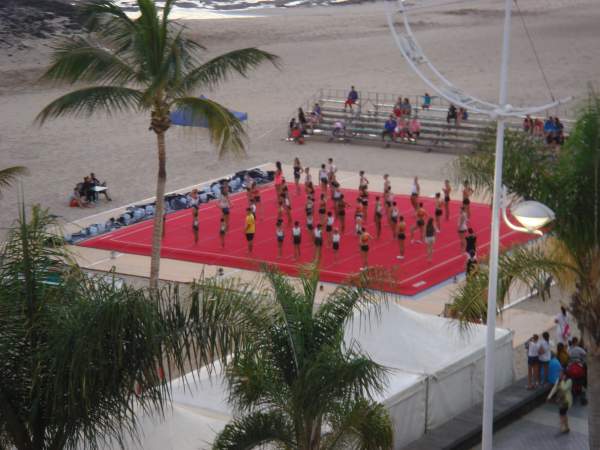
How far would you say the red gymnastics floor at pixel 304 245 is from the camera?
27406mm

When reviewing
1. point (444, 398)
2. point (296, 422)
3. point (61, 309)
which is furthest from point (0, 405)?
point (444, 398)

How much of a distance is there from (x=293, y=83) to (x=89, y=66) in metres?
38.3

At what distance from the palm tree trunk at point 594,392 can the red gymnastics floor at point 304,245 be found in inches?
462

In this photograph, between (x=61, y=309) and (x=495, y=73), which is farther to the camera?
(x=495, y=73)

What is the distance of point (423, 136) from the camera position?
4359 cm

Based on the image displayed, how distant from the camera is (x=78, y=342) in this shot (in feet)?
30.7

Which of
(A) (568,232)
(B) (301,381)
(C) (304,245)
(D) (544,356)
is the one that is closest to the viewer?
(B) (301,381)

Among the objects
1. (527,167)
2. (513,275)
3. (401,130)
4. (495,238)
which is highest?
(527,167)

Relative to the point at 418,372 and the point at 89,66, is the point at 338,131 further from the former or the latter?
the point at 418,372

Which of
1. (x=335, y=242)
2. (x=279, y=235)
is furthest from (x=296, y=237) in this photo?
(x=335, y=242)

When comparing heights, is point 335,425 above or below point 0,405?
below

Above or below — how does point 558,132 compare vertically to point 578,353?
above

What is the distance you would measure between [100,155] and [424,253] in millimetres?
16941

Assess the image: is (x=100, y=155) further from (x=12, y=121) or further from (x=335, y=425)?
(x=335, y=425)
